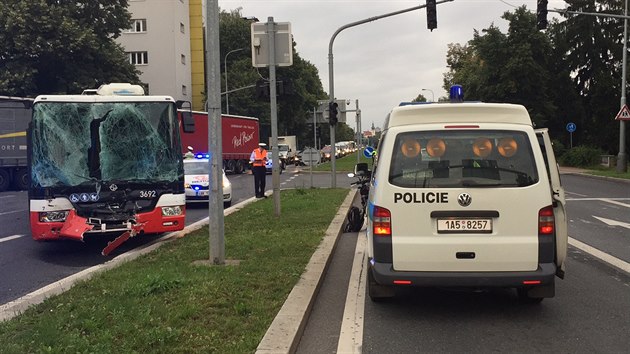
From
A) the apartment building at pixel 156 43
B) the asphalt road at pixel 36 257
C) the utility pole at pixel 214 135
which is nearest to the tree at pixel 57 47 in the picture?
the apartment building at pixel 156 43

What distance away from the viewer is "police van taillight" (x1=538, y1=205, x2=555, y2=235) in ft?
16.7

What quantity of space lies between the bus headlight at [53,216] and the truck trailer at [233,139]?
80.9ft

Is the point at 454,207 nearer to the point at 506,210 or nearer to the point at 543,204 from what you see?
the point at 506,210

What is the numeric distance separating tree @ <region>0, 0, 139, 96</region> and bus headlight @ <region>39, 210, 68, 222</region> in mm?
25836

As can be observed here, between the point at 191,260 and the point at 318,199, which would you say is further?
the point at 318,199

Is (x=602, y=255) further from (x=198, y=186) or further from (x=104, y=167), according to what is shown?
(x=198, y=186)

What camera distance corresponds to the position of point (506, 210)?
5.12m

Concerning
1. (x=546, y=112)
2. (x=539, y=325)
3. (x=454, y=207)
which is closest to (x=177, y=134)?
(x=454, y=207)

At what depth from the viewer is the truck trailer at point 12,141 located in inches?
932

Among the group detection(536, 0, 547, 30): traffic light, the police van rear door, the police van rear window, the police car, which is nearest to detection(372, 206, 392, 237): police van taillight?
the police van rear window

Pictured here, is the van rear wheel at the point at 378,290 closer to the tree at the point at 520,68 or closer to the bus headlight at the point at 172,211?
the bus headlight at the point at 172,211

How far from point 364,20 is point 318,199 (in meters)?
7.49

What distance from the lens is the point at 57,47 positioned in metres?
32.3

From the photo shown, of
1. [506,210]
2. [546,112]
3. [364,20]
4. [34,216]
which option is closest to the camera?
[506,210]
